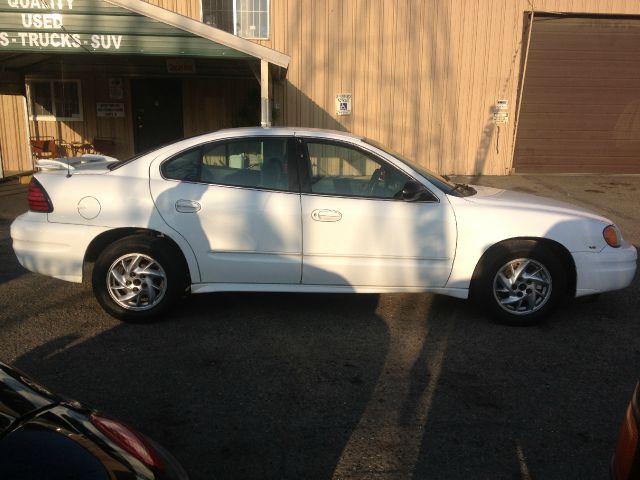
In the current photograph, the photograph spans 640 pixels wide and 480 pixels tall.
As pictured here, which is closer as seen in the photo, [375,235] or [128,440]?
[128,440]

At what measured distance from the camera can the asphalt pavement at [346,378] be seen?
3219mm

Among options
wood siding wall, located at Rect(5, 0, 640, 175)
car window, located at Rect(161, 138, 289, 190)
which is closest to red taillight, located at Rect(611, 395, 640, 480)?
car window, located at Rect(161, 138, 289, 190)

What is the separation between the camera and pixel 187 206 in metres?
4.84

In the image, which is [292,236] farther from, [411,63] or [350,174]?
[411,63]

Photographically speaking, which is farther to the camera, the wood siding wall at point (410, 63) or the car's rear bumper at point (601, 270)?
the wood siding wall at point (410, 63)

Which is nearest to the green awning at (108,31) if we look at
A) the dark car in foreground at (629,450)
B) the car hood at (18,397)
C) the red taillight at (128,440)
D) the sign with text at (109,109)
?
the sign with text at (109,109)

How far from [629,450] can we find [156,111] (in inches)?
547

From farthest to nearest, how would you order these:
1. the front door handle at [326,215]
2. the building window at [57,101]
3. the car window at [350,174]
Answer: the building window at [57,101]
the car window at [350,174]
the front door handle at [326,215]

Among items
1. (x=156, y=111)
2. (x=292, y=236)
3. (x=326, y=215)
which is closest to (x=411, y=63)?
(x=156, y=111)

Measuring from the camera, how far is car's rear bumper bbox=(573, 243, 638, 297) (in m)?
4.91

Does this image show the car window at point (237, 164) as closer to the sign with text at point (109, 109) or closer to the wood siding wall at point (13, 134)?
the sign with text at point (109, 109)

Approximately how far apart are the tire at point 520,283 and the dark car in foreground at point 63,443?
11.0 feet

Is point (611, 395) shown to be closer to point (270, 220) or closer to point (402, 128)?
point (270, 220)

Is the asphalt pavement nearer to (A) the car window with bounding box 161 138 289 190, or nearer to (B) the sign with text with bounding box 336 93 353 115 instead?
(A) the car window with bounding box 161 138 289 190
